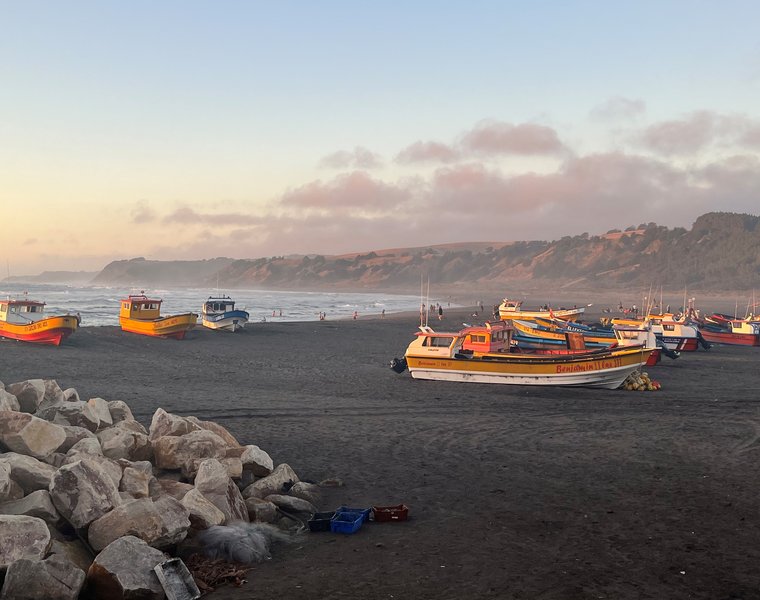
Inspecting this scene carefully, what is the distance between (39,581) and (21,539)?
671 millimetres

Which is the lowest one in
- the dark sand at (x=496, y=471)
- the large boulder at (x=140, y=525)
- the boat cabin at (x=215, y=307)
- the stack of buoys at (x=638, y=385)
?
the dark sand at (x=496, y=471)

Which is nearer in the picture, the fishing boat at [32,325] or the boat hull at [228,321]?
the fishing boat at [32,325]

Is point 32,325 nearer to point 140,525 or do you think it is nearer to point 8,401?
point 8,401

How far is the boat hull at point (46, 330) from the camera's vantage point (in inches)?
1398

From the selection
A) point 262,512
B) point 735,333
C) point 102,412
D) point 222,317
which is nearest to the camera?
point 262,512

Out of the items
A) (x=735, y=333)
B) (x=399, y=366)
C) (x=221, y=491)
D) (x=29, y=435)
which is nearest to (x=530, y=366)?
(x=399, y=366)

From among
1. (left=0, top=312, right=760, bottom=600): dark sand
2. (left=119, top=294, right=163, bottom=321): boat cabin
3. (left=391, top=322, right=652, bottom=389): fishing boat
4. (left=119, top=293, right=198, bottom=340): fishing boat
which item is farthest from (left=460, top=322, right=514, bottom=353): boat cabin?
(left=119, top=294, right=163, bottom=321): boat cabin

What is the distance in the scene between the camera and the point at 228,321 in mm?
46594

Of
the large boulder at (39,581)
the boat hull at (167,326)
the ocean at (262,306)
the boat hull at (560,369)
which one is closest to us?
the large boulder at (39,581)

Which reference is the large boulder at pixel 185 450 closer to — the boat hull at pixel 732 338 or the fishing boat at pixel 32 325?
the fishing boat at pixel 32 325

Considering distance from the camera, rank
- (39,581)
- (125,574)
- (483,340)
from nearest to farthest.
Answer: (39,581), (125,574), (483,340)

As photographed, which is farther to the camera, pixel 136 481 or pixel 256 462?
pixel 256 462

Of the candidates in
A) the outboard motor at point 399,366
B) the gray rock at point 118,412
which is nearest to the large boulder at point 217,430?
the gray rock at point 118,412

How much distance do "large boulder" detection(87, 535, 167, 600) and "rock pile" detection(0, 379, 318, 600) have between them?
1 cm
